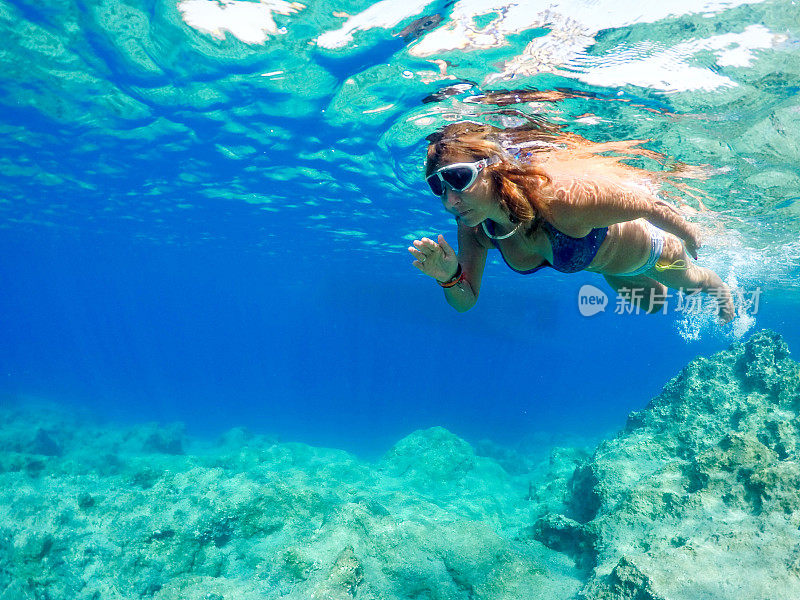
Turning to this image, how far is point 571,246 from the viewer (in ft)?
11.8

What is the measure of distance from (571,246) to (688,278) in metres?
2.47

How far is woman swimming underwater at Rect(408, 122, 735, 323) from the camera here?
323cm

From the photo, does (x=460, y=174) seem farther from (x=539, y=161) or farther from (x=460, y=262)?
(x=539, y=161)

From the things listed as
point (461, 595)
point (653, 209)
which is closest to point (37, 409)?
point (461, 595)

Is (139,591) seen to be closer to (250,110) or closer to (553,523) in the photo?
(553,523)

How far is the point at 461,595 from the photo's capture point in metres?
4.95

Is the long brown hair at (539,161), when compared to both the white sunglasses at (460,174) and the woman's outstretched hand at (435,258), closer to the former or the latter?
the white sunglasses at (460,174)

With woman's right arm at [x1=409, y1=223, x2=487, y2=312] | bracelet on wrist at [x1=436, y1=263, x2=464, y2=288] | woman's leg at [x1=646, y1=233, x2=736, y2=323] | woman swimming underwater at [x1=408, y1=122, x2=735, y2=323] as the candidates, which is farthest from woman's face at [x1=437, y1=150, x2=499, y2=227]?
woman's leg at [x1=646, y1=233, x2=736, y2=323]

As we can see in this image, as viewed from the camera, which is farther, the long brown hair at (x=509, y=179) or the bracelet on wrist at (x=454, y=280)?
the bracelet on wrist at (x=454, y=280)

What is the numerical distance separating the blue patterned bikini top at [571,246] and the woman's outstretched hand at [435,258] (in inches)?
25.8

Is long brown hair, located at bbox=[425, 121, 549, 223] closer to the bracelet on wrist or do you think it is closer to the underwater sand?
the bracelet on wrist

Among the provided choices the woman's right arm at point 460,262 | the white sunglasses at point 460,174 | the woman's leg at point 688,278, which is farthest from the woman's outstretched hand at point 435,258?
the woman's leg at point 688,278

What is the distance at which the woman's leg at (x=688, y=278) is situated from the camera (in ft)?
15.3

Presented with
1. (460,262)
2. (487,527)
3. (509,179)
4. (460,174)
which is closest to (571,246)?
(509,179)
